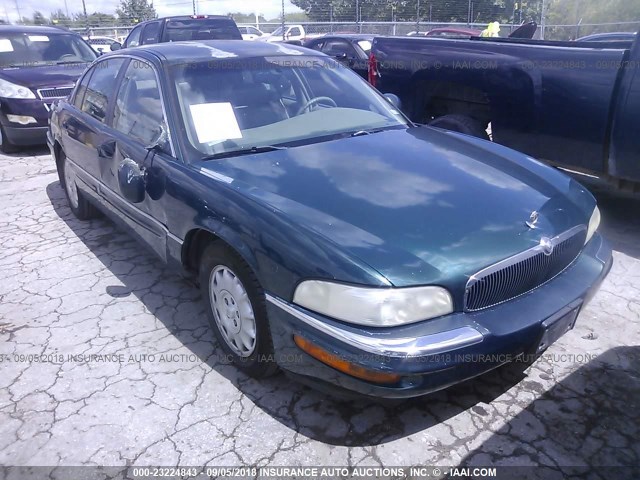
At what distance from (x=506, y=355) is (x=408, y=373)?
48 cm

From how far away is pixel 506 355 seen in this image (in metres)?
2.22

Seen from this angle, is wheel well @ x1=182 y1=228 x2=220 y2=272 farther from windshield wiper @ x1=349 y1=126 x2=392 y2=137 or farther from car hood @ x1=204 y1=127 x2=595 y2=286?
windshield wiper @ x1=349 y1=126 x2=392 y2=137

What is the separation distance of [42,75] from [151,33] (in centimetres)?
364

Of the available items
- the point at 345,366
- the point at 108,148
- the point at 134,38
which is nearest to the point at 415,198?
the point at 345,366

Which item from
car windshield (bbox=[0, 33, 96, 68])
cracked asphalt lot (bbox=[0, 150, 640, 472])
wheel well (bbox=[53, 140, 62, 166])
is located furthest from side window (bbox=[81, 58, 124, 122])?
car windshield (bbox=[0, 33, 96, 68])

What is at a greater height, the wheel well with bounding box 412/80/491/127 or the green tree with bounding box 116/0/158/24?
the green tree with bounding box 116/0/158/24

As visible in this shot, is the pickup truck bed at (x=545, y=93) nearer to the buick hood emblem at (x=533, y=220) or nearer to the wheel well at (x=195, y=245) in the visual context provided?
the buick hood emblem at (x=533, y=220)

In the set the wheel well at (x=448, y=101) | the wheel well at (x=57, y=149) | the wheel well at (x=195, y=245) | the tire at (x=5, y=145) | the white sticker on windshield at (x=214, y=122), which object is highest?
the white sticker on windshield at (x=214, y=122)

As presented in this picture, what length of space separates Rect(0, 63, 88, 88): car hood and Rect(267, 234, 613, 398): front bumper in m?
6.33

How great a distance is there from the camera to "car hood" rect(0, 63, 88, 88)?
706cm

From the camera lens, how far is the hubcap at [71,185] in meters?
4.75

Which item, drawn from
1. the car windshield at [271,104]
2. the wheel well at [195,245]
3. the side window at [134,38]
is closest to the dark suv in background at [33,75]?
the side window at [134,38]

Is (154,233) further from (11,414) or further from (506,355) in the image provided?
(506,355)

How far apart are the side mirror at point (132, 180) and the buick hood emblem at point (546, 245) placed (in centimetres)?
224
